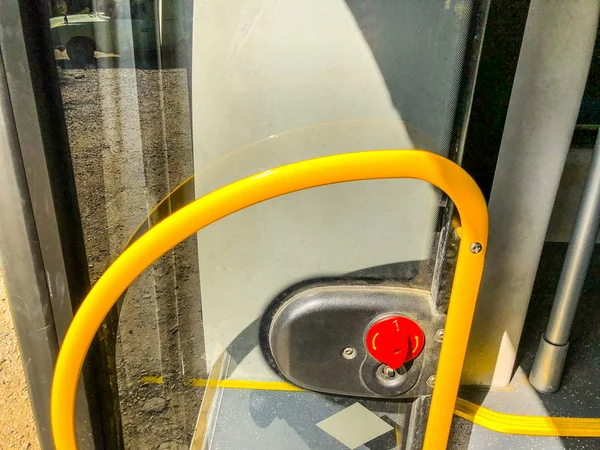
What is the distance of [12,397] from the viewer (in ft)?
4.71

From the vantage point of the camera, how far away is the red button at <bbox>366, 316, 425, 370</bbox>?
931mm

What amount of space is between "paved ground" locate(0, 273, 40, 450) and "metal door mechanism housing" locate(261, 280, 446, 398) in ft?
2.41

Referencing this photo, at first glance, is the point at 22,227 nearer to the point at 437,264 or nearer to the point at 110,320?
the point at 110,320

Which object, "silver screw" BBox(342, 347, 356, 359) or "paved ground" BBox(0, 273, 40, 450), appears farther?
"paved ground" BBox(0, 273, 40, 450)

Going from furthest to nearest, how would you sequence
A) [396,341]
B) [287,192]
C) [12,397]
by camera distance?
[12,397] < [396,341] < [287,192]

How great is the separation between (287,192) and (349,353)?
0.37m

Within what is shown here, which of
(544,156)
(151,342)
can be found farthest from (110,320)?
(544,156)

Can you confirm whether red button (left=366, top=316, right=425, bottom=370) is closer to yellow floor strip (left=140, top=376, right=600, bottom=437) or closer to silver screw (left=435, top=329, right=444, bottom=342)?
silver screw (left=435, top=329, right=444, bottom=342)

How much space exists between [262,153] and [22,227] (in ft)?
1.47

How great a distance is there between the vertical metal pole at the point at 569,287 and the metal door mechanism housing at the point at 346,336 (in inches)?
16.8

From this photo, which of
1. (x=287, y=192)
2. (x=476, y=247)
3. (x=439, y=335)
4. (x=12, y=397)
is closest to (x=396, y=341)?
(x=439, y=335)

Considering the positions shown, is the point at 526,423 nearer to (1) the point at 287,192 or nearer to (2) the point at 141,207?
(1) the point at 287,192

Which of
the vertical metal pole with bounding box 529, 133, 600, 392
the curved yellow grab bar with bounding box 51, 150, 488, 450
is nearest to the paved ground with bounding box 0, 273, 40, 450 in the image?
the curved yellow grab bar with bounding box 51, 150, 488, 450

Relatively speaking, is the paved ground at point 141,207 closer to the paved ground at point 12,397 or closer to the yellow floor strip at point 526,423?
the paved ground at point 12,397
